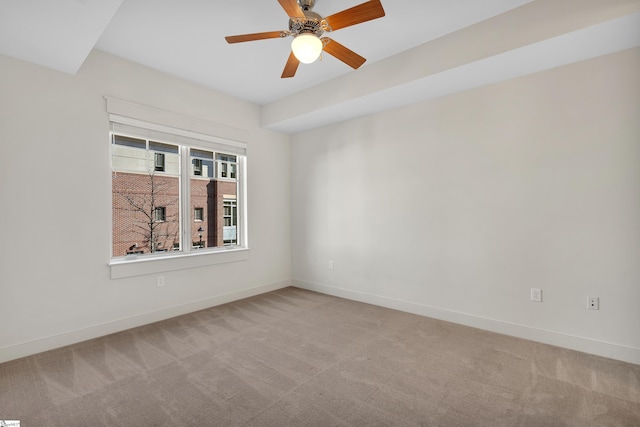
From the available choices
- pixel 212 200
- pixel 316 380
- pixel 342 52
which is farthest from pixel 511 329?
pixel 212 200

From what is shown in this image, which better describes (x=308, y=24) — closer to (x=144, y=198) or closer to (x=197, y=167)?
(x=197, y=167)

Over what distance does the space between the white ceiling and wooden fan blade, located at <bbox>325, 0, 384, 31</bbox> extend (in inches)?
19.4

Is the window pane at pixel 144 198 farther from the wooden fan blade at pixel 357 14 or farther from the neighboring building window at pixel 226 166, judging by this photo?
the wooden fan blade at pixel 357 14

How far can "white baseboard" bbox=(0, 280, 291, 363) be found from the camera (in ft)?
8.45

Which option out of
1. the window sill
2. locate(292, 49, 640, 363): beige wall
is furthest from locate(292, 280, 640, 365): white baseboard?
the window sill

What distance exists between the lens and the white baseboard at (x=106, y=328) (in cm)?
257

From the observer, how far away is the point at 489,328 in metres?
3.11

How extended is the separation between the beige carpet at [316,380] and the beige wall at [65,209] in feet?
0.89

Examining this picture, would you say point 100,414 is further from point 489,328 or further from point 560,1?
point 560,1

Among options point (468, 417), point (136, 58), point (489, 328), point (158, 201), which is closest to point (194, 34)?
point (136, 58)

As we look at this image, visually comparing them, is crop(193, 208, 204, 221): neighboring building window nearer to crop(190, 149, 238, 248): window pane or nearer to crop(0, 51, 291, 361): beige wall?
crop(190, 149, 238, 248): window pane

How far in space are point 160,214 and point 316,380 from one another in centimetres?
261

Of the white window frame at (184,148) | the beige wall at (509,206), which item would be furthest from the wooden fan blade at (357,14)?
the white window frame at (184,148)

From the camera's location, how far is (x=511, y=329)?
298 centimetres
